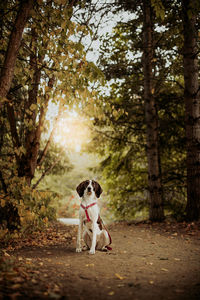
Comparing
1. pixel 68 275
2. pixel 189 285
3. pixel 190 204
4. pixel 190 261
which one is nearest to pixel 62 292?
pixel 68 275

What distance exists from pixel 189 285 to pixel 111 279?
1031 mm

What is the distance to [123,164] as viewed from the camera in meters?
11.8

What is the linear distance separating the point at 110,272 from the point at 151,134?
22.2 ft

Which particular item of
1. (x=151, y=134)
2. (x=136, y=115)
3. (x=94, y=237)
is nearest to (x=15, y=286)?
(x=94, y=237)

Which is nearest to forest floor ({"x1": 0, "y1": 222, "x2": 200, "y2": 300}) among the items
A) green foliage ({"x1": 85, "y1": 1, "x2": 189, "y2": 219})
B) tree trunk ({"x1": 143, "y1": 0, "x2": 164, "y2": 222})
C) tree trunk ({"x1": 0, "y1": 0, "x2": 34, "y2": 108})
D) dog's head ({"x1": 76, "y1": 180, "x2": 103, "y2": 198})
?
dog's head ({"x1": 76, "y1": 180, "x2": 103, "y2": 198})

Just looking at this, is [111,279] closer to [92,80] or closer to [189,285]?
[189,285]

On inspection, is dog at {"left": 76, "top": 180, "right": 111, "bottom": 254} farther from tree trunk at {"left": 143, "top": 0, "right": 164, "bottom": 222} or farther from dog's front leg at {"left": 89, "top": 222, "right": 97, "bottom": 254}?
tree trunk at {"left": 143, "top": 0, "right": 164, "bottom": 222}

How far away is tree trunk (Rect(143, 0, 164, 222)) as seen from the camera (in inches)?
375

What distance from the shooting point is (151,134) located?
980 cm

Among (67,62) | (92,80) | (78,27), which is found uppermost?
(78,27)

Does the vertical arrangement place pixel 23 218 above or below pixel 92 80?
below

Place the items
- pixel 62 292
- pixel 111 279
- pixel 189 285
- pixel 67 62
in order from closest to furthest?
1. pixel 62 292
2. pixel 189 285
3. pixel 111 279
4. pixel 67 62

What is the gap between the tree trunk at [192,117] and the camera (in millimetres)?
8297

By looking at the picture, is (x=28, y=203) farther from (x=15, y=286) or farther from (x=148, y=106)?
(x=148, y=106)
